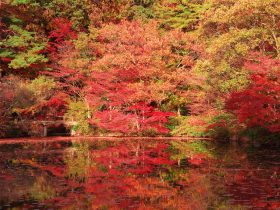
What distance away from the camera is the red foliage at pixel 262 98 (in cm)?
2117

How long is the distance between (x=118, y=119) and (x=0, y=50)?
34.5ft

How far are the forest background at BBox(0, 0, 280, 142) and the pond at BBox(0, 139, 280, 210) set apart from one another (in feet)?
17.5

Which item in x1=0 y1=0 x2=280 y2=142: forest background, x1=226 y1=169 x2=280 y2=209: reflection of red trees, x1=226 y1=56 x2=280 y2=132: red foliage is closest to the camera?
x1=226 y1=169 x2=280 y2=209: reflection of red trees

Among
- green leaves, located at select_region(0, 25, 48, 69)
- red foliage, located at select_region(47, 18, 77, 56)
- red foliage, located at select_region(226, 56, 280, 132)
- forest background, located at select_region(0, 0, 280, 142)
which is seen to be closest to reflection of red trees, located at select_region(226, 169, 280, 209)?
red foliage, located at select_region(226, 56, 280, 132)

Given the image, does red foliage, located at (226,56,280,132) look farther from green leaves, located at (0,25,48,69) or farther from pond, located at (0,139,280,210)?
green leaves, located at (0,25,48,69)

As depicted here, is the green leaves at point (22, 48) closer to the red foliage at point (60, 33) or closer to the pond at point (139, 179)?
the red foliage at point (60, 33)

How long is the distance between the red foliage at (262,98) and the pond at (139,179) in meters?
1.71

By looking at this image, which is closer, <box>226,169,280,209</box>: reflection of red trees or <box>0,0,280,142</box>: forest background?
<box>226,169,280,209</box>: reflection of red trees

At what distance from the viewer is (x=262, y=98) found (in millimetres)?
21156

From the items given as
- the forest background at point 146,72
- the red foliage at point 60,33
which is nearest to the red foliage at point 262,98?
the forest background at point 146,72

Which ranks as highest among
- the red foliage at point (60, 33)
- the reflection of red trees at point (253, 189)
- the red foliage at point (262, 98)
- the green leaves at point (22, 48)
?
the red foliage at point (60, 33)

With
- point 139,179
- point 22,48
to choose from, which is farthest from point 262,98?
point 22,48

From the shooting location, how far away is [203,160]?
17500mm

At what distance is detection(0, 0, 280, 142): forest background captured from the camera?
2359cm
